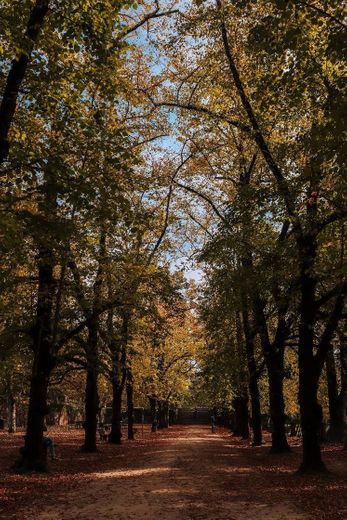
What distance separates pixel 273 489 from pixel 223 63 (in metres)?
13.0

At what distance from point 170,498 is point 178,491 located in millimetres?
901

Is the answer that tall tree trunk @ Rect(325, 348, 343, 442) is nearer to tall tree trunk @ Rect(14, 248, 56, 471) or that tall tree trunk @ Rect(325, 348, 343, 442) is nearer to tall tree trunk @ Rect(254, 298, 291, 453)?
tall tree trunk @ Rect(254, 298, 291, 453)

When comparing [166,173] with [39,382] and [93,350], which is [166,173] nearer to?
[93,350]

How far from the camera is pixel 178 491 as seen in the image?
37.3 ft

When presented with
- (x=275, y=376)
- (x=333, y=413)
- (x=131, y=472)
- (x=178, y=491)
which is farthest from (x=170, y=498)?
(x=333, y=413)

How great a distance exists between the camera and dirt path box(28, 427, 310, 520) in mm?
9031

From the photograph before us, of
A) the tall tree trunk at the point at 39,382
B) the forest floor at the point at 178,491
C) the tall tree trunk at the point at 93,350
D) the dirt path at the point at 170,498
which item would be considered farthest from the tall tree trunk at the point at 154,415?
the dirt path at the point at 170,498

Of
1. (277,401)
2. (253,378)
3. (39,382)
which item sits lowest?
(277,401)

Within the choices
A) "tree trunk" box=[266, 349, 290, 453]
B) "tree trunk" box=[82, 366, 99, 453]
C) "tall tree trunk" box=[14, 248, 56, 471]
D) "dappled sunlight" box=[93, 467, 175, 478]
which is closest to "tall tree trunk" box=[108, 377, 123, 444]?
"tree trunk" box=[82, 366, 99, 453]

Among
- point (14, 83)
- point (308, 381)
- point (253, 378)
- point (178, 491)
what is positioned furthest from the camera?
point (253, 378)

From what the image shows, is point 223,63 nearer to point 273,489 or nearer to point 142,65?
point 142,65

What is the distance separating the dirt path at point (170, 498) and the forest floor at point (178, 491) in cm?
2

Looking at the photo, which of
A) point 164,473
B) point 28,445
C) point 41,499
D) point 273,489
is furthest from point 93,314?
point 273,489

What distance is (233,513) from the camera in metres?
9.14
